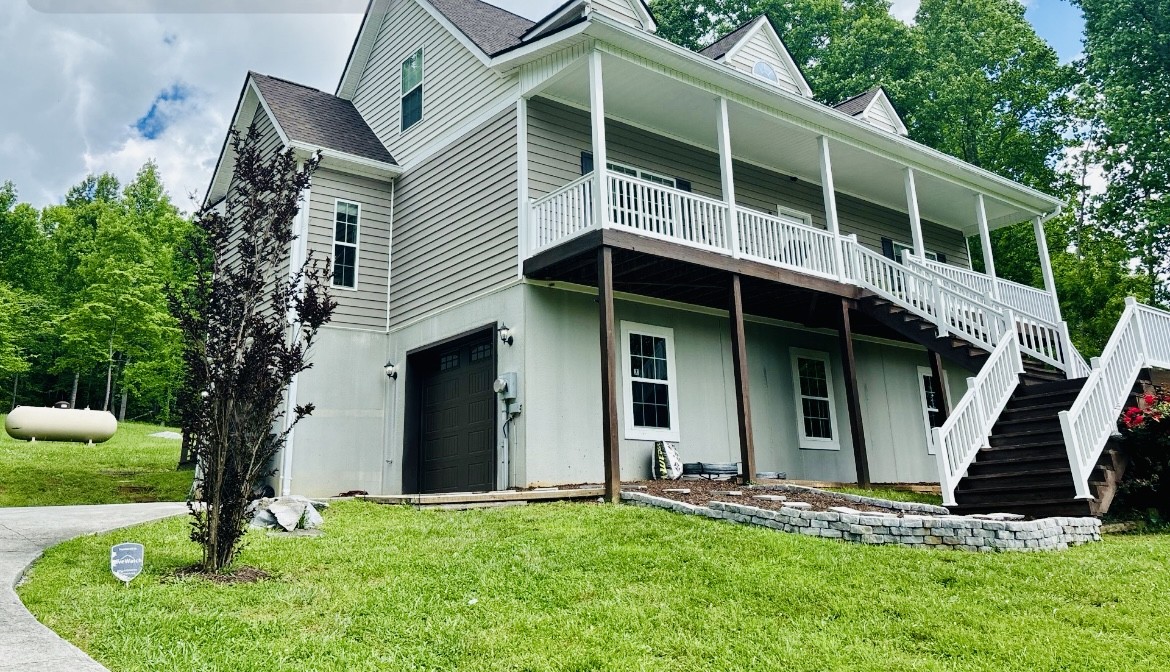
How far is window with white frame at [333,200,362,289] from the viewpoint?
45.3 feet

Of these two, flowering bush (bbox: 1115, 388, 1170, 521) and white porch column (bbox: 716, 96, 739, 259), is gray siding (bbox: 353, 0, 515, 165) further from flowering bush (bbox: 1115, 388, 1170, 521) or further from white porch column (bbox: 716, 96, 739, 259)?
flowering bush (bbox: 1115, 388, 1170, 521)

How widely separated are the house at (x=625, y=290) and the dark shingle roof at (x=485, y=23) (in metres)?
0.11

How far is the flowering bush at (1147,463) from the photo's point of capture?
9.52 m

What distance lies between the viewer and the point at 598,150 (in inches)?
410

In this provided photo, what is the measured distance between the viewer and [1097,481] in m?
8.98

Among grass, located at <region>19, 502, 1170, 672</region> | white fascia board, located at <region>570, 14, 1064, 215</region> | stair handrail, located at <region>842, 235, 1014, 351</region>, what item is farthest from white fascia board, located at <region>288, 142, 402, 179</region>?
stair handrail, located at <region>842, 235, 1014, 351</region>

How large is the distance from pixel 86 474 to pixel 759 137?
536 inches

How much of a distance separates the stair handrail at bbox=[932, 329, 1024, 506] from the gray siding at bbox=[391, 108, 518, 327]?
233 inches

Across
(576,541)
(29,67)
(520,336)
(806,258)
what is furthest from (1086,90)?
(29,67)

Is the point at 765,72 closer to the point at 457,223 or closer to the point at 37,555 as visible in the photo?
the point at 457,223

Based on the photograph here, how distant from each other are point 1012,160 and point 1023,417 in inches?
716

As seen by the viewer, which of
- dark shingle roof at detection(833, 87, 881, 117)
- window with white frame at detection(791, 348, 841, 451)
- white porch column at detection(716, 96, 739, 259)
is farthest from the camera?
dark shingle roof at detection(833, 87, 881, 117)

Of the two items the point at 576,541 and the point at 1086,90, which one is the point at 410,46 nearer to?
the point at 576,541

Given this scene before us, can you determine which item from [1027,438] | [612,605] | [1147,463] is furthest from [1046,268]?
[612,605]
